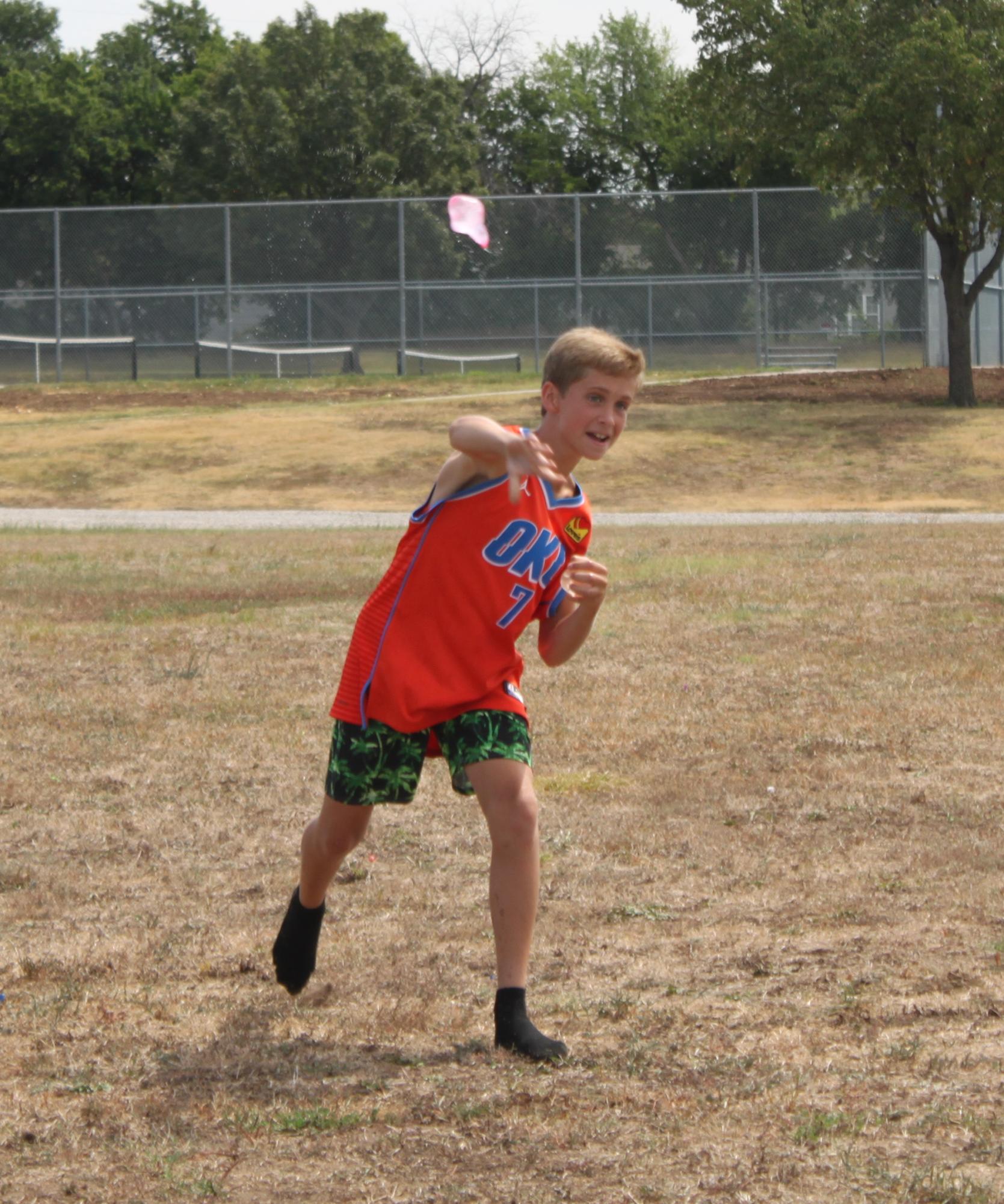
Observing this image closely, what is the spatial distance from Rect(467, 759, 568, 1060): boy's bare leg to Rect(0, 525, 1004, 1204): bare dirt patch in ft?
0.32

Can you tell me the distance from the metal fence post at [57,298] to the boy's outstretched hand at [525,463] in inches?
1158

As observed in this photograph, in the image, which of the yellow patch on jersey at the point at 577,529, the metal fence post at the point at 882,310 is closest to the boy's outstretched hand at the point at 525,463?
the yellow patch on jersey at the point at 577,529

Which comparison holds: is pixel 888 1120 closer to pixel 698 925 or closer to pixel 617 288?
pixel 698 925

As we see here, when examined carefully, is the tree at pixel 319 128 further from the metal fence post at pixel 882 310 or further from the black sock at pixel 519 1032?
the black sock at pixel 519 1032

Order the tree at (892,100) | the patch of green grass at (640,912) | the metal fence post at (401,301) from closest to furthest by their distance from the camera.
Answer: the patch of green grass at (640,912), the tree at (892,100), the metal fence post at (401,301)

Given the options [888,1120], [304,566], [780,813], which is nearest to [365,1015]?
[888,1120]

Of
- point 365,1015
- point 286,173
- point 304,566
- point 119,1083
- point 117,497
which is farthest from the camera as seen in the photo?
point 286,173

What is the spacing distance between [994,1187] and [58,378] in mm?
30399

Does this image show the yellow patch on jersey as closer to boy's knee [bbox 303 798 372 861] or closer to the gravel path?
boy's knee [bbox 303 798 372 861]

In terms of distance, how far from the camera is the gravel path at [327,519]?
1522cm

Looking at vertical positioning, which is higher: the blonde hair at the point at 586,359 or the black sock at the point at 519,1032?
the blonde hair at the point at 586,359

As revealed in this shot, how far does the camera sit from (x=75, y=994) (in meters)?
3.82

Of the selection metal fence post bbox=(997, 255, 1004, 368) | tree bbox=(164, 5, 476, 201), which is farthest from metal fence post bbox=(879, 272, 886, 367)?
tree bbox=(164, 5, 476, 201)

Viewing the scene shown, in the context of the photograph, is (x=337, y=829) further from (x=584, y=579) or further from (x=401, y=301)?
(x=401, y=301)
